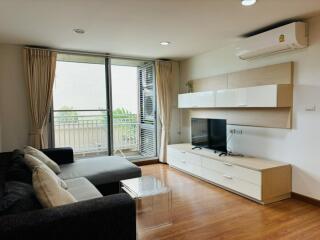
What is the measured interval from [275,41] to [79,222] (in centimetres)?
306

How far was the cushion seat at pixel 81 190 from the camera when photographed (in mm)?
2212

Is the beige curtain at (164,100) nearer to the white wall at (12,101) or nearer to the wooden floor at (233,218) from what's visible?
the wooden floor at (233,218)

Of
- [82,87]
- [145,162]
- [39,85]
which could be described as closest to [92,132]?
[82,87]

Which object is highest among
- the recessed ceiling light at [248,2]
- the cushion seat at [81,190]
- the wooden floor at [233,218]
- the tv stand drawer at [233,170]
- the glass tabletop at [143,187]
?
the recessed ceiling light at [248,2]

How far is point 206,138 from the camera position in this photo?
424 cm

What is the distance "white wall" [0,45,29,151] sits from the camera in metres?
3.98

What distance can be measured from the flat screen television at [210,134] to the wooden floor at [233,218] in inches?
30.3

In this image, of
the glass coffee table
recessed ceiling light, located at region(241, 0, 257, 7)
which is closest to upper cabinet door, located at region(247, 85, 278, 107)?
recessed ceiling light, located at region(241, 0, 257, 7)

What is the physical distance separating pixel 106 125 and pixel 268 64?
10.5 ft

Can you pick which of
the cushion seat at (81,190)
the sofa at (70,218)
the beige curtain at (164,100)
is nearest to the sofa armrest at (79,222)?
the sofa at (70,218)

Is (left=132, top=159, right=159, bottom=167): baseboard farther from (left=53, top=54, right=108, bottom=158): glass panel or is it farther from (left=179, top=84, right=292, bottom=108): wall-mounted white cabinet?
(left=179, top=84, right=292, bottom=108): wall-mounted white cabinet

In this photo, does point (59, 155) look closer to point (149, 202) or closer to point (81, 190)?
point (81, 190)

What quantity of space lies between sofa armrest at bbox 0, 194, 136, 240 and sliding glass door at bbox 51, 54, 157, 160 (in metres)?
3.24

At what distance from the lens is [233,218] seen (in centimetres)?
269
